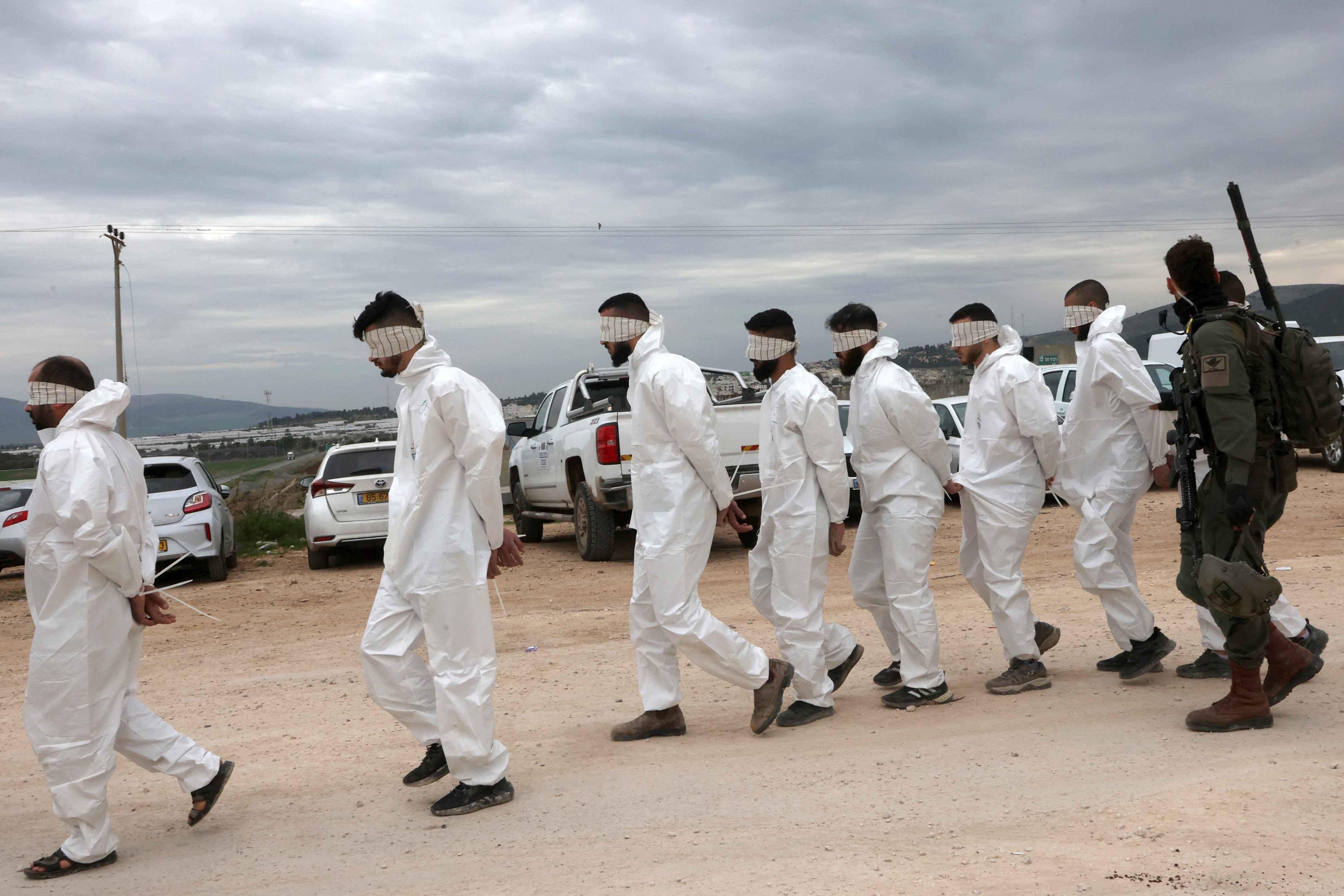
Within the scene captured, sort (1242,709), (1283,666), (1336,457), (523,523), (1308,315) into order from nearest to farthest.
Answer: (1242,709) → (1283,666) → (1336,457) → (523,523) → (1308,315)

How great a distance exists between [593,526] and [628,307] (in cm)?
742

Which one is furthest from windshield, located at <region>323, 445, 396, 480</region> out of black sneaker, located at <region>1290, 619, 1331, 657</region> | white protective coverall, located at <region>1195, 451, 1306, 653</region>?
black sneaker, located at <region>1290, 619, 1331, 657</region>

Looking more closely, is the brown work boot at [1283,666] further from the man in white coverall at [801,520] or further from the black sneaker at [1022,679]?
the man in white coverall at [801,520]

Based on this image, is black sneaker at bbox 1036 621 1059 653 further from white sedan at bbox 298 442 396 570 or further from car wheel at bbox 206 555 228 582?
car wheel at bbox 206 555 228 582

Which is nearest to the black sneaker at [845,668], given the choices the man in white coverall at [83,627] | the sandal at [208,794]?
the sandal at [208,794]

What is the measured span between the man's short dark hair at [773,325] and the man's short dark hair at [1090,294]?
1.90 meters

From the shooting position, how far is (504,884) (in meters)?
A: 3.83

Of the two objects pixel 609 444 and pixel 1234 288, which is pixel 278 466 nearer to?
pixel 609 444

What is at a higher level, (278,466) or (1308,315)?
(1308,315)

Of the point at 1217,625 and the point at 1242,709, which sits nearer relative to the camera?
the point at 1242,709

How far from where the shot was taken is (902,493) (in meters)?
5.87

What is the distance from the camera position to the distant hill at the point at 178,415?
2283 inches

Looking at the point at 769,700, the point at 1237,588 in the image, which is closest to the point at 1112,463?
the point at 1237,588

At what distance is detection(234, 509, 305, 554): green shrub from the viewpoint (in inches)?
696
